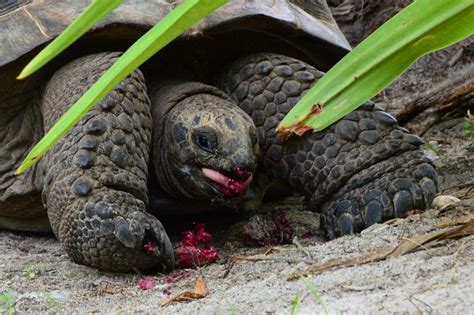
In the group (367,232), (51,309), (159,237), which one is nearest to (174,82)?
(159,237)

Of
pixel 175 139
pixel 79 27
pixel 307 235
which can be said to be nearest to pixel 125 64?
pixel 79 27

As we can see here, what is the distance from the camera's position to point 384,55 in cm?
164

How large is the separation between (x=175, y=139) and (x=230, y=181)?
13.1 inches

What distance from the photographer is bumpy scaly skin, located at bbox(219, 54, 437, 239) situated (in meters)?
2.71

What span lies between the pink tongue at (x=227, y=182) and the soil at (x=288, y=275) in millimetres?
221

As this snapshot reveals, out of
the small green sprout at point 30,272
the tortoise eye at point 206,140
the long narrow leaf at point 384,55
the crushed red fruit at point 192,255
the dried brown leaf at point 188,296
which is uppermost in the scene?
the long narrow leaf at point 384,55

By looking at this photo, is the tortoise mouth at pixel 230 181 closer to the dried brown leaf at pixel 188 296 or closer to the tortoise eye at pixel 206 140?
the tortoise eye at pixel 206 140

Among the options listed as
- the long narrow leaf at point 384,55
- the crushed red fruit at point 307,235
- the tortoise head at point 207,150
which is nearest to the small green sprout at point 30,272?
the tortoise head at point 207,150

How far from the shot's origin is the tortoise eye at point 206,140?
273 centimetres

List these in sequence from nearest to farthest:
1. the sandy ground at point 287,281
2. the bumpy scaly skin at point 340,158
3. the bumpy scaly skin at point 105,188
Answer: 1. the sandy ground at point 287,281
2. the bumpy scaly skin at point 105,188
3. the bumpy scaly skin at point 340,158

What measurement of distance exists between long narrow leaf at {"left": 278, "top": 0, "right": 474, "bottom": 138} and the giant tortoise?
37.7 inches

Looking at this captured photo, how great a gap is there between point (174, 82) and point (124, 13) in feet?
1.32

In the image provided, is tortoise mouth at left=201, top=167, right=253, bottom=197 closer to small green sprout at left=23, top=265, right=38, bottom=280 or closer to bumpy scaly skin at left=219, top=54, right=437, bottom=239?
bumpy scaly skin at left=219, top=54, right=437, bottom=239

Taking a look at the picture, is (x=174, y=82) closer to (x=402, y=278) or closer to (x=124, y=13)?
(x=124, y=13)
